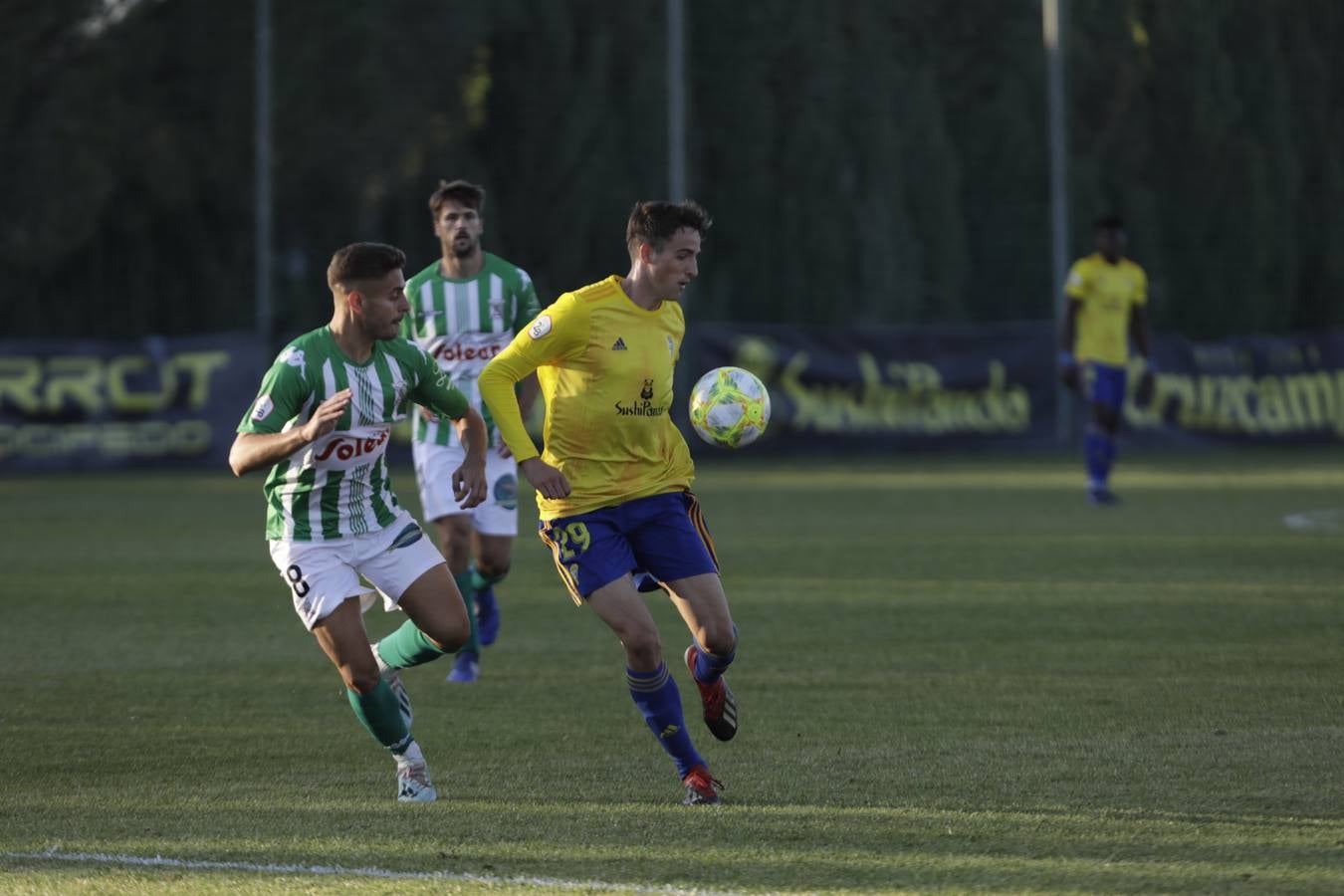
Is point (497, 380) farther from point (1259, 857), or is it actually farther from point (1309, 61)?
point (1309, 61)

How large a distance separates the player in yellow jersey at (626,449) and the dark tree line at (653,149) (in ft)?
63.3

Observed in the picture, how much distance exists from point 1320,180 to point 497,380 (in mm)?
25449

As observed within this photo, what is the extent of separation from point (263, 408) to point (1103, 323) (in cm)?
1243

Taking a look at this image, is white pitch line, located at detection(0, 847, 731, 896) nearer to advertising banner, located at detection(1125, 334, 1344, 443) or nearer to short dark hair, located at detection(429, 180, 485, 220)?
short dark hair, located at detection(429, 180, 485, 220)

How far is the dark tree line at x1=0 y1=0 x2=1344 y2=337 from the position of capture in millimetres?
26812

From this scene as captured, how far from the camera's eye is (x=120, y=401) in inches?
902

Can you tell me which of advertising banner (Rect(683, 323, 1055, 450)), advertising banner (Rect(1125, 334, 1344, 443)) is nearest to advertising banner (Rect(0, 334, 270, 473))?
advertising banner (Rect(683, 323, 1055, 450))

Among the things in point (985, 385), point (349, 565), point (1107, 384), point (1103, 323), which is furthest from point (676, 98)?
point (349, 565)

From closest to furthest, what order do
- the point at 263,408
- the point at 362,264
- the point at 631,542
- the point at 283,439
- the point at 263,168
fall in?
the point at 283,439 < the point at 263,408 < the point at 362,264 < the point at 631,542 < the point at 263,168

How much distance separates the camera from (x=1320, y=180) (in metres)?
30.1

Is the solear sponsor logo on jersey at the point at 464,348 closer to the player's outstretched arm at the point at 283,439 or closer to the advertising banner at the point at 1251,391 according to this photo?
the player's outstretched arm at the point at 283,439

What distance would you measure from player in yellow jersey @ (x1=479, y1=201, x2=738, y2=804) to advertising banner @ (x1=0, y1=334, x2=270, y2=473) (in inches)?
652

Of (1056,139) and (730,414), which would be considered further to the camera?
(1056,139)

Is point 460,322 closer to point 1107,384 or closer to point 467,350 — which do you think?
point 467,350
